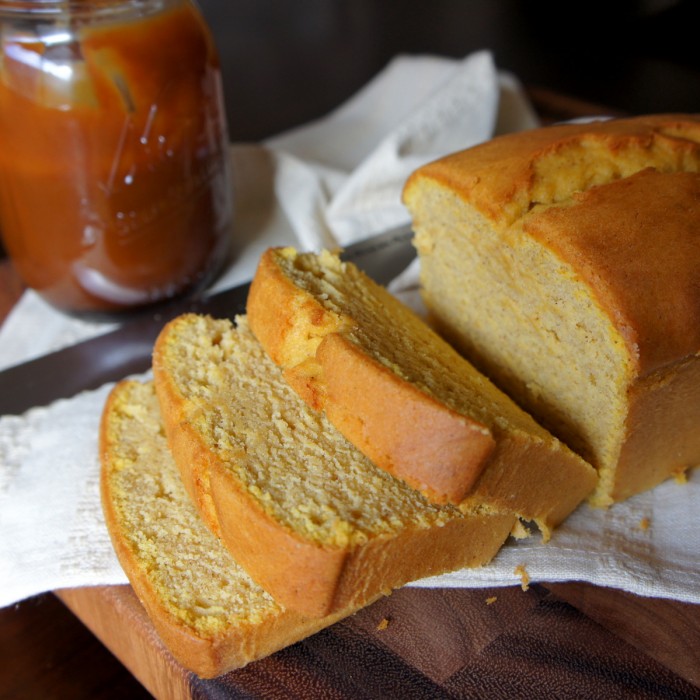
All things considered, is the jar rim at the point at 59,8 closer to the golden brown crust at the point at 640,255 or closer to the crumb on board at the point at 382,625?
the golden brown crust at the point at 640,255

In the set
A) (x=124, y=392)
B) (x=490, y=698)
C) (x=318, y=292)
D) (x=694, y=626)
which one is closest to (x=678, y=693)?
(x=694, y=626)

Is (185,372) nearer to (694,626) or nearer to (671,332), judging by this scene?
(671,332)

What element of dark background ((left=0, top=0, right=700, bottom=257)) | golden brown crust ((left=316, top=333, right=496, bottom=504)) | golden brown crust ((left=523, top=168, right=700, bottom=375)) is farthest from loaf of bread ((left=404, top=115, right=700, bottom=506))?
dark background ((left=0, top=0, right=700, bottom=257))

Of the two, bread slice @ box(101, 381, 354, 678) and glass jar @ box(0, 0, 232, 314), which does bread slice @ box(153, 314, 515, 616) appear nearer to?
bread slice @ box(101, 381, 354, 678)

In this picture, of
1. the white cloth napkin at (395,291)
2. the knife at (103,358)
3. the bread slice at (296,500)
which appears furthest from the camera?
the knife at (103,358)

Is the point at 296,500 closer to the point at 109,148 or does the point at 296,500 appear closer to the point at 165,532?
the point at 165,532

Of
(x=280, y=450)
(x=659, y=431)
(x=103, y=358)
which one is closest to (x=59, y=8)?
(x=103, y=358)

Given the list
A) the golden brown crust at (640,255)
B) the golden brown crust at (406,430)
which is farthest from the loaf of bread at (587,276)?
the golden brown crust at (406,430)
